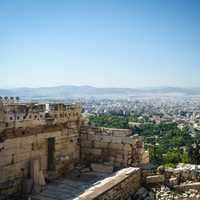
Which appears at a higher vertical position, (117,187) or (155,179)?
(117,187)

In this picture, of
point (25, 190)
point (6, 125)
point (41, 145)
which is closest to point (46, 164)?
point (41, 145)

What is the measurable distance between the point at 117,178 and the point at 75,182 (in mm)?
1772

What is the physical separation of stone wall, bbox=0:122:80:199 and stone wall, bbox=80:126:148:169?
0.43m

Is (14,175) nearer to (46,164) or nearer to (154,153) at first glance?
(46,164)


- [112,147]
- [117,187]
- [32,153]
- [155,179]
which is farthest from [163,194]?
[32,153]

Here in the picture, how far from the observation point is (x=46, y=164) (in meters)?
13.0

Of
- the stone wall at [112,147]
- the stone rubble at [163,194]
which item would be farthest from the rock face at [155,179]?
the stone wall at [112,147]

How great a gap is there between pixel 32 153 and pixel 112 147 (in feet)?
11.5

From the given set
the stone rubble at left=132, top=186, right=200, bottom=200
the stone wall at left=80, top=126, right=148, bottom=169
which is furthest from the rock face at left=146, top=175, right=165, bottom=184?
the stone wall at left=80, top=126, right=148, bottom=169

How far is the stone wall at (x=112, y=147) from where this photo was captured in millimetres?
13992

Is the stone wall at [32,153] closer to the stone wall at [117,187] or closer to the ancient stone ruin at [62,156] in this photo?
the ancient stone ruin at [62,156]

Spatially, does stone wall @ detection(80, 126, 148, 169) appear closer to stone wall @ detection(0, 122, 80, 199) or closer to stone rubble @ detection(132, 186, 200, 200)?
stone wall @ detection(0, 122, 80, 199)

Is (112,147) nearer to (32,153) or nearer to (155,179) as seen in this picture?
(155,179)

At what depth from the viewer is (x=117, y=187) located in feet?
36.6
